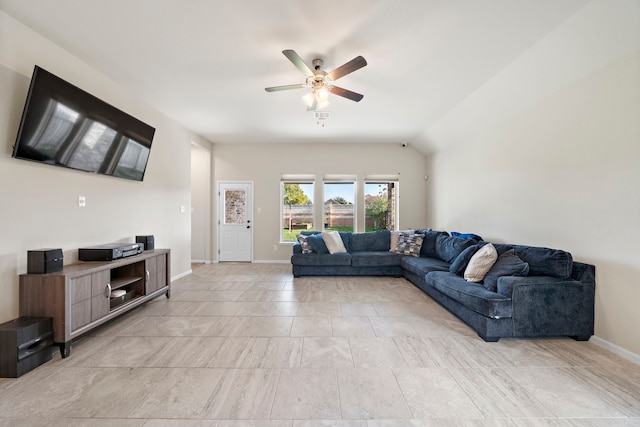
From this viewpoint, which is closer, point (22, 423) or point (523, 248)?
point (22, 423)

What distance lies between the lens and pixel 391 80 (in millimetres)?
3230

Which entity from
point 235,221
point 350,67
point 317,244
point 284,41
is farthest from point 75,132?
point 235,221

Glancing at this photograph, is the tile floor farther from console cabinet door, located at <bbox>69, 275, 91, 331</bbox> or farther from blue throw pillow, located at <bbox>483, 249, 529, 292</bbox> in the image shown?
blue throw pillow, located at <bbox>483, 249, 529, 292</bbox>

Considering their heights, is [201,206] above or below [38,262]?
above

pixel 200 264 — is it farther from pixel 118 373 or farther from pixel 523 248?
pixel 523 248

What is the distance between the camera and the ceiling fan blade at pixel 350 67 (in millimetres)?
2352

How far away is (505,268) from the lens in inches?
109

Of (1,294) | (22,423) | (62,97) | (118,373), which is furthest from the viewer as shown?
(62,97)

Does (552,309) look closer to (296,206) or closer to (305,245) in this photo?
(305,245)

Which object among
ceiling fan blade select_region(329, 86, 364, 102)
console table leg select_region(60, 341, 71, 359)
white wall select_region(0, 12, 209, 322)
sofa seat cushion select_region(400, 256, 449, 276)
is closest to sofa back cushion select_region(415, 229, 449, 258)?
sofa seat cushion select_region(400, 256, 449, 276)

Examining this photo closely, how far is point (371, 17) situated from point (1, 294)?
381 cm

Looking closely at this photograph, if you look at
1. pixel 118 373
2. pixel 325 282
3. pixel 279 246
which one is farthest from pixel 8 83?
pixel 279 246

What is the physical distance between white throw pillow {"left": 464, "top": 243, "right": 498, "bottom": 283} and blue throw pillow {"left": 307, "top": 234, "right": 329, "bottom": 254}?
2.54m

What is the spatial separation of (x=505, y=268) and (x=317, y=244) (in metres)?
3.03
